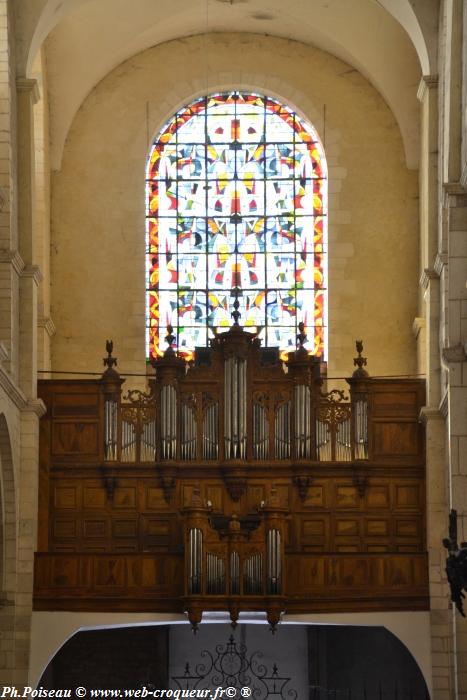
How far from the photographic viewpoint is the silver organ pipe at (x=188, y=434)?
2655 centimetres

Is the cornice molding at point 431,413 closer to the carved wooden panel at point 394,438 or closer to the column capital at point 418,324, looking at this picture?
the carved wooden panel at point 394,438

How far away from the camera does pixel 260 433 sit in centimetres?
2667

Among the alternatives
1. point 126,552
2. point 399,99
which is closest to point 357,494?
point 126,552

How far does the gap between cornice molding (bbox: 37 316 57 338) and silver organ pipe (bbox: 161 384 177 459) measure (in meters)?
2.72

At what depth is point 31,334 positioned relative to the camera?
25.9 metres

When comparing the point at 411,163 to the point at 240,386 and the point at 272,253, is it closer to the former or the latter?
the point at 272,253

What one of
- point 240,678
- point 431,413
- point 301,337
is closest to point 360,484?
point 431,413

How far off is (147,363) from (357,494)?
186 inches

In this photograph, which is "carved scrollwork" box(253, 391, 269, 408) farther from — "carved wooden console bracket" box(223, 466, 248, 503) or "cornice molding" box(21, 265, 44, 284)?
"cornice molding" box(21, 265, 44, 284)

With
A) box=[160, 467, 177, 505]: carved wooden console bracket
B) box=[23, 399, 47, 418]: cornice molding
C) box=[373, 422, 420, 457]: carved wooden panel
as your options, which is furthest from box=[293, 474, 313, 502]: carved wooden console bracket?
box=[23, 399, 47, 418]: cornice molding

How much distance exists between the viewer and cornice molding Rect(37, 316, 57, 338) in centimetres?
2830

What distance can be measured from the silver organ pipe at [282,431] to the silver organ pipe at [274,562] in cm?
161

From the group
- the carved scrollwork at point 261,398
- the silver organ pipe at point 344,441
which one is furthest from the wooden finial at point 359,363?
the carved scrollwork at point 261,398

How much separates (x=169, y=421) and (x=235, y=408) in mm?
967
